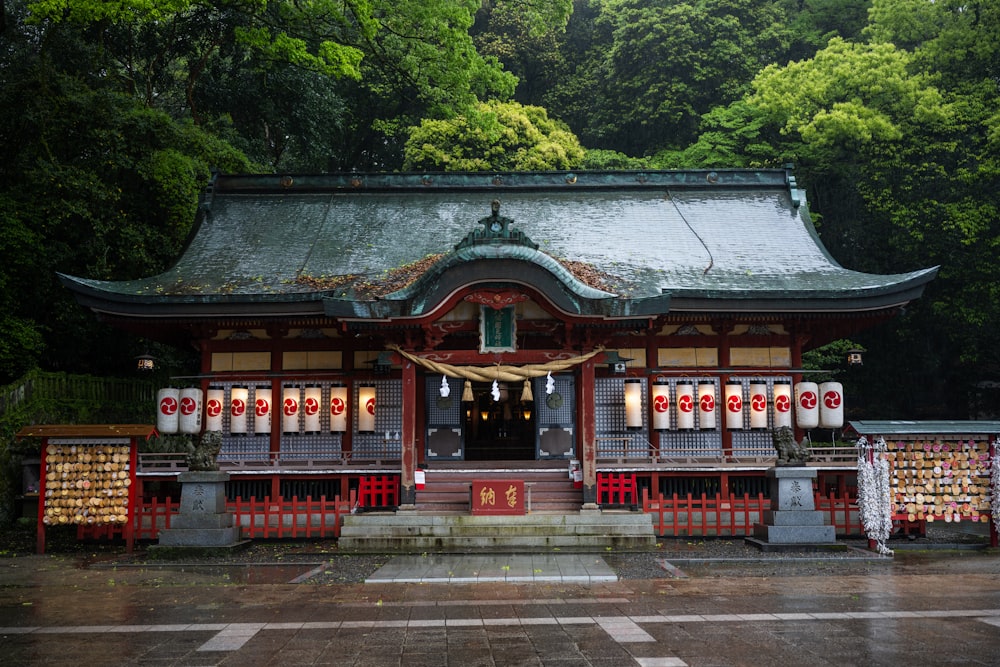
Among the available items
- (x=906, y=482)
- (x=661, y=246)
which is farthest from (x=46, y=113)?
(x=906, y=482)

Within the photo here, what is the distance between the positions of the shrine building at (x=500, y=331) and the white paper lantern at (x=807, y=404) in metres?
0.05

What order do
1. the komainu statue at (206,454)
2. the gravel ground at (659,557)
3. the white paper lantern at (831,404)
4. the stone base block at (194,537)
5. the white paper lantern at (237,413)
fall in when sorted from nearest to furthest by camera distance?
the gravel ground at (659,557)
the stone base block at (194,537)
the komainu statue at (206,454)
the white paper lantern at (831,404)
the white paper lantern at (237,413)

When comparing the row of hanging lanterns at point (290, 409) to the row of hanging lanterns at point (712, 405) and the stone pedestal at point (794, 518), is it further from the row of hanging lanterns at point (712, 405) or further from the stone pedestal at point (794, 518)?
the stone pedestal at point (794, 518)

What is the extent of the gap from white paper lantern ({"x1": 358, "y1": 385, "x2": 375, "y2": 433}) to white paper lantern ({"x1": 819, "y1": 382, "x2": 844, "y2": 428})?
12.3 meters

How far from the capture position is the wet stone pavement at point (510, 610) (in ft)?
27.7

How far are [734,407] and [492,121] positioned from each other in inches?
595

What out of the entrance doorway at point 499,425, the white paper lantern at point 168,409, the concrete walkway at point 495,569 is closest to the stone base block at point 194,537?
the concrete walkway at point 495,569

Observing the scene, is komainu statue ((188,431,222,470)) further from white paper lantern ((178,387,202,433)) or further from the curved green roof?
the curved green roof

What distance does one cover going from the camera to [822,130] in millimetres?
32031

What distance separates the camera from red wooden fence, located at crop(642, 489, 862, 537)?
17.6m

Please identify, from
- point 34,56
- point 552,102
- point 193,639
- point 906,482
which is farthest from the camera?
point 552,102

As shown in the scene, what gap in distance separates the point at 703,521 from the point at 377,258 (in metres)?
11.8

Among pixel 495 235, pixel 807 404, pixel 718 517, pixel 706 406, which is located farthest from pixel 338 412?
pixel 807 404

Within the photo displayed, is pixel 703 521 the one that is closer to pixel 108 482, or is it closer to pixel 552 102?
pixel 108 482
